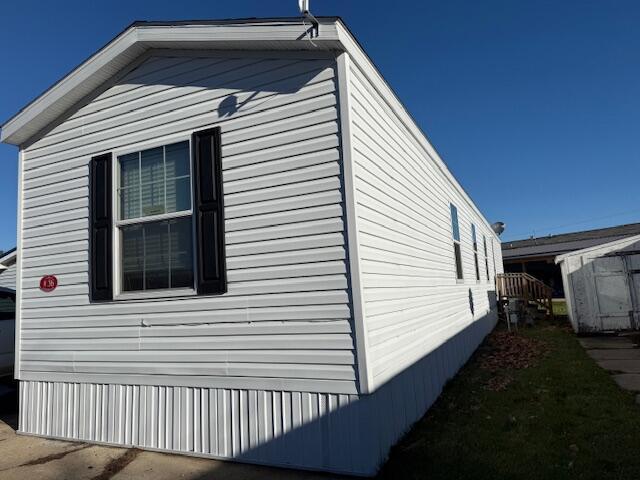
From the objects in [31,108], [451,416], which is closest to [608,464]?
[451,416]

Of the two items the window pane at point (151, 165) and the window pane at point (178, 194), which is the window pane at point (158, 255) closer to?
the window pane at point (178, 194)

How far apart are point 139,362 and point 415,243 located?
3.41m

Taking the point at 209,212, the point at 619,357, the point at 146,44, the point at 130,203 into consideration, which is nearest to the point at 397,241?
the point at 209,212

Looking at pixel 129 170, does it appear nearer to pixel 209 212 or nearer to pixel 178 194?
pixel 178 194

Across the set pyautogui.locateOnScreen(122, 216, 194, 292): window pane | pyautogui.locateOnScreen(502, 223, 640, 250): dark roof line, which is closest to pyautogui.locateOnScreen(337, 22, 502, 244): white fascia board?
pyautogui.locateOnScreen(122, 216, 194, 292): window pane

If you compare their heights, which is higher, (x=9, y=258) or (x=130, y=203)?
(x=9, y=258)

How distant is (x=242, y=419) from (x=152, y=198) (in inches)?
92.2

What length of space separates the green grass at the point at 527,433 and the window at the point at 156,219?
265 centimetres

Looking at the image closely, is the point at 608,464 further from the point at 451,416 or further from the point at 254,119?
the point at 254,119

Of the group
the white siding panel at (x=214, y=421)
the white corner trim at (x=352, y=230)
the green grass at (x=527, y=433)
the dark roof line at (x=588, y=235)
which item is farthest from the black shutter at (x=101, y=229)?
the dark roof line at (x=588, y=235)

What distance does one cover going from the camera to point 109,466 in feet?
13.7

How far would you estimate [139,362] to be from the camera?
4676mm

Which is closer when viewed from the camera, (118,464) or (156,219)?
(118,464)

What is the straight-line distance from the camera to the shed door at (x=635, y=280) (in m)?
11.3
